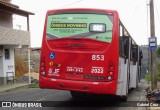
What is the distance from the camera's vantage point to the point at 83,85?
10.5 m

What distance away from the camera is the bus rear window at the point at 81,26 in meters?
10.9

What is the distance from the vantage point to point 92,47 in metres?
10.8

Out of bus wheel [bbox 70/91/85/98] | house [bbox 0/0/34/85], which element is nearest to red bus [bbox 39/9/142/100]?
bus wheel [bbox 70/91/85/98]

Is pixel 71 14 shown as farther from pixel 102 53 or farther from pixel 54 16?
pixel 102 53

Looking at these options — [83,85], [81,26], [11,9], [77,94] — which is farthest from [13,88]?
[83,85]

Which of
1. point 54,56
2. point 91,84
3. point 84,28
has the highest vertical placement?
point 84,28

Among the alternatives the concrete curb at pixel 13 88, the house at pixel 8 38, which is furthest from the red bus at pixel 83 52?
the house at pixel 8 38

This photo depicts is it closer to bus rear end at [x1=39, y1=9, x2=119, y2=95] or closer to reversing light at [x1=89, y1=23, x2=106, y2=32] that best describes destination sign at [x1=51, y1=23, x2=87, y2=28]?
bus rear end at [x1=39, y1=9, x2=119, y2=95]

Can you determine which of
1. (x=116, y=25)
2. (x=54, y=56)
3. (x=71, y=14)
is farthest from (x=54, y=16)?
(x=116, y=25)

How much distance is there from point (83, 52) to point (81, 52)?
0.21ft

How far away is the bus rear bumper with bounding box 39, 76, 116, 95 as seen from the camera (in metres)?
10.4

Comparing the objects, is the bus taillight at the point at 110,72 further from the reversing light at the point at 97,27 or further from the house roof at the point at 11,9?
Result: the house roof at the point at 11,9

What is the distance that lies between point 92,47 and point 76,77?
42.3 inches

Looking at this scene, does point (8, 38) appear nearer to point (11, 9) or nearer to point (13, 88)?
point (11, 9)
